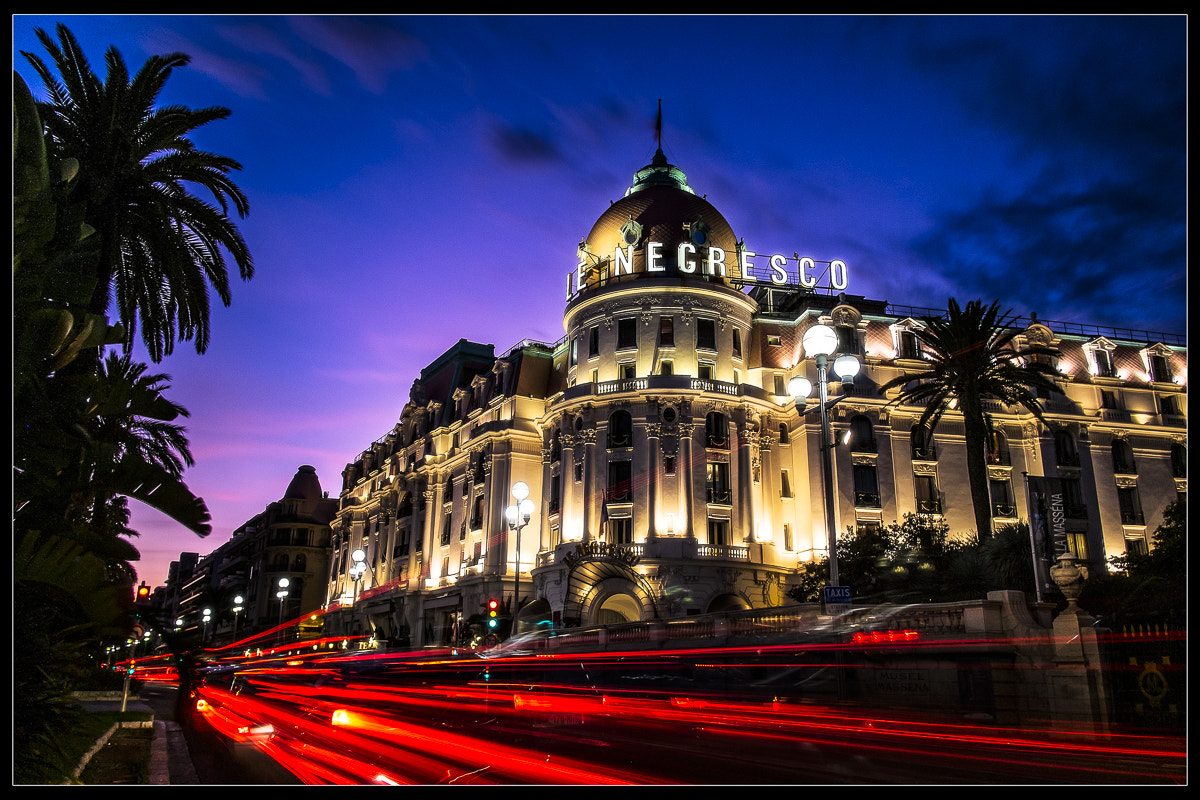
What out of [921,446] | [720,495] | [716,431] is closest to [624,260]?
[716,431]

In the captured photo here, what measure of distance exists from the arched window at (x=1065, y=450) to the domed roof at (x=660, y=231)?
72.7 feet

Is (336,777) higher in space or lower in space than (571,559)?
lower

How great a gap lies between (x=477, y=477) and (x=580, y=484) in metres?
11.5

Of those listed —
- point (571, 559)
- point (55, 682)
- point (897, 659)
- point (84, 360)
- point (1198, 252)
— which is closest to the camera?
point (1198, 252)

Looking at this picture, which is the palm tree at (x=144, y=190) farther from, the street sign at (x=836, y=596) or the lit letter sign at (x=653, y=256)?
the lit letter sign at (x=653, y=256)

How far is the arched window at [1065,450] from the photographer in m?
49.1

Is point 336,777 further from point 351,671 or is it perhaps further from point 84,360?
point 351,671

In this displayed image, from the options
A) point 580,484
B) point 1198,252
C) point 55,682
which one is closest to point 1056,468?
point 580,484

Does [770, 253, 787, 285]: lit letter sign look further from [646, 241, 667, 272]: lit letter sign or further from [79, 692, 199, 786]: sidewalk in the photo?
[79, 692, 199, 786]: sidewalk

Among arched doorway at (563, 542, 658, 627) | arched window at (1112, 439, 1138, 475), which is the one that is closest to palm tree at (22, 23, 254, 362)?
arched doorway at (563, 542, 658, 627)

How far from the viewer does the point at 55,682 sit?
6.86 metres

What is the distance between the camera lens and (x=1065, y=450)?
49.5 m

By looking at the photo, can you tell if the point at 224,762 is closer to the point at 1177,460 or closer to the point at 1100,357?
the point at 1100,357

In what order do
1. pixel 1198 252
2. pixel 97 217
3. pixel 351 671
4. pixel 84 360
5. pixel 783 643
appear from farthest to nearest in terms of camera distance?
1. pixel 351 671
2. pixel 783 643
3. pixel 97 217
4. pixel 84 360
5. pixel 1198 252
